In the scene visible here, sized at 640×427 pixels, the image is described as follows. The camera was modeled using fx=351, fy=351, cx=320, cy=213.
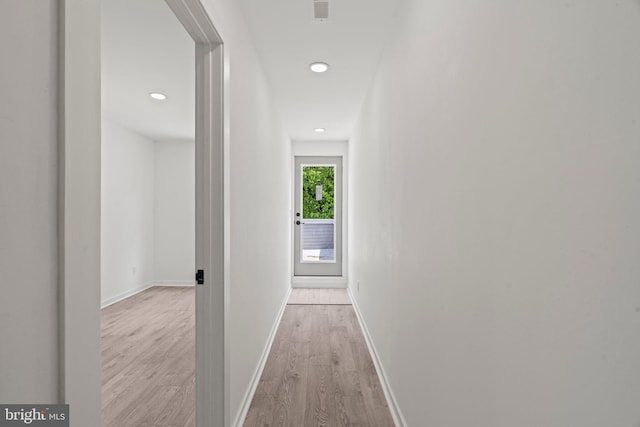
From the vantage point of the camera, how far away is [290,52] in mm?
2668

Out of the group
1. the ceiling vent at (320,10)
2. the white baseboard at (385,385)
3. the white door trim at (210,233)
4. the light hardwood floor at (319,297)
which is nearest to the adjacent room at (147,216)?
the white door trim at (210,233)

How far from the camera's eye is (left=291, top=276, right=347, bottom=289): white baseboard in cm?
595

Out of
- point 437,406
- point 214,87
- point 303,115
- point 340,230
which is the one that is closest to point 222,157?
point 214,87

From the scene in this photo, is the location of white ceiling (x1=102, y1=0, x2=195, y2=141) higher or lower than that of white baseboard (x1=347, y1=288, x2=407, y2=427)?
higher

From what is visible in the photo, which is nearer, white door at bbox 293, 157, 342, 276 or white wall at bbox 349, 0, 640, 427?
white wall at bbox 349, 0, 640, 427

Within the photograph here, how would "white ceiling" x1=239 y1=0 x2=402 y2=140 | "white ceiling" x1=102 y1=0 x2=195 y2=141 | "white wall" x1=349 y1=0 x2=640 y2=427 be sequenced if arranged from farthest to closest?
1. "white ceiling" x1=102 y1=0 x2=195 y2=141
2. "white ceiling" x1=239 y1=0 x2=402 y2=140
3. "white wall" x1=349 y1=0 x2=640 y2=427

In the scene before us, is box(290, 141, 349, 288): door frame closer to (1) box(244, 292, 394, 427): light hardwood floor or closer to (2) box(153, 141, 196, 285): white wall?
(2) box(153, 141, 196, 285): white wall

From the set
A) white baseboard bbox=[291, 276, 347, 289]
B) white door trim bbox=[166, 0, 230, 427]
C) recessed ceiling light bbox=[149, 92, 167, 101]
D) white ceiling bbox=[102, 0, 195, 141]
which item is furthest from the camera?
white baseboard bbox=[291, 276, 347, 289]

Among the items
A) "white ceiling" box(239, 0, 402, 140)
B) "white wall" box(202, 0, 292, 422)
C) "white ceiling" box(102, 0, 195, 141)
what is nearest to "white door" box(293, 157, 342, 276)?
"white ceiling" box(239, 0, 402, 140)

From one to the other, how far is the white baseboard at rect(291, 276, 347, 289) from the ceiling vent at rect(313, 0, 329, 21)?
4450 millimetres

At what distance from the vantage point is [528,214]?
0.74 metres

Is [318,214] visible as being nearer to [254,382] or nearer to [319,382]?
[319,382]

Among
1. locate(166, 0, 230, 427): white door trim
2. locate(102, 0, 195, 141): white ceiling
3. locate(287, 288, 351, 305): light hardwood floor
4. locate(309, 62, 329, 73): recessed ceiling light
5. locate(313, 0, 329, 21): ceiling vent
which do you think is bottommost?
locate(287, 288, 351, 305): light hardwood floor

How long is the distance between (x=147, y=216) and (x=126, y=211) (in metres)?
0.56
